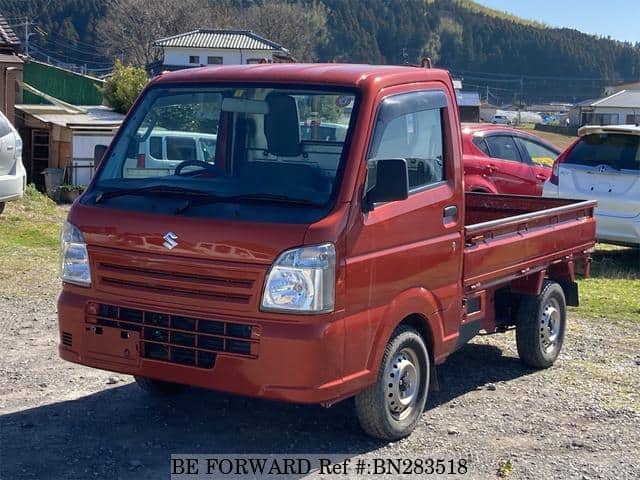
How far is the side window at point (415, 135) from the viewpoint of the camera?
17.6 ft

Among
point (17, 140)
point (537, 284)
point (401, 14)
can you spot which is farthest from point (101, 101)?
point (401, 14)

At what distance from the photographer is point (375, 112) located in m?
5.27

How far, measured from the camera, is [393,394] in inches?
214

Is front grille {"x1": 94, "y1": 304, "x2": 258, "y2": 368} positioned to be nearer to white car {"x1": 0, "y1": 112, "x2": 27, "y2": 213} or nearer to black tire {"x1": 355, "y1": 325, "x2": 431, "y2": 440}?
black tire {"x1": 355, "y1": 325, "x2": 431, "y2": 440}

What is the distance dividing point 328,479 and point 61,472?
1418 millimetres

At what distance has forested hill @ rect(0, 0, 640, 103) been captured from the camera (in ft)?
270

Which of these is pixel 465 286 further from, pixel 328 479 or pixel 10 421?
pixel 10 421

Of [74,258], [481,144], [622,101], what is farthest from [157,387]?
[622,101]

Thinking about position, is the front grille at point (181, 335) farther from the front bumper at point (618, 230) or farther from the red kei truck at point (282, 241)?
the front bumper at point (618, 230)

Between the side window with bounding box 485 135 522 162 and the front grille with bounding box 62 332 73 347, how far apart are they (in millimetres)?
8669

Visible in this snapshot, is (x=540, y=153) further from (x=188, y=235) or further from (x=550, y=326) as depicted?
(x=188, y=235)

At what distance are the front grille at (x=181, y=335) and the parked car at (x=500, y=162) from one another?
7.88 m

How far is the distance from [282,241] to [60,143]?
20729 mm

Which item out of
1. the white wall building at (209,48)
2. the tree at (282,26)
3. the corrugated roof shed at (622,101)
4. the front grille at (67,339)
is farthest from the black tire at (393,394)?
the corrugated roof shed at (622,101)
